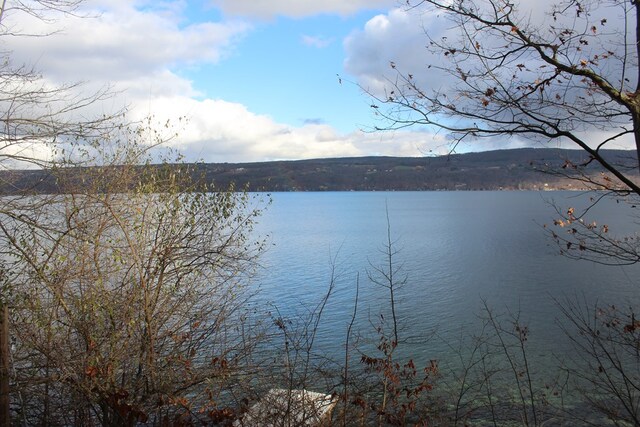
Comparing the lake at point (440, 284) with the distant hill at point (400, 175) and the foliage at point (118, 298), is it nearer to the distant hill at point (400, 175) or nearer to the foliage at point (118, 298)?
the foliage at point (118, 298)

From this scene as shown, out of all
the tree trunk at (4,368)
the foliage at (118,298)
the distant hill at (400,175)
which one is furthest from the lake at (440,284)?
the distant hill at (400,175)

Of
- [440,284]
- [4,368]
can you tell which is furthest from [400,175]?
[4,368]

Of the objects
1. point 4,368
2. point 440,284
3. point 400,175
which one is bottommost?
point 440,284

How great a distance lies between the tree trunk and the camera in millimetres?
6020

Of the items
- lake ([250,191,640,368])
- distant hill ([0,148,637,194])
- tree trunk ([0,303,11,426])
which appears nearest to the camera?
tree trunk ([0,303,11,426])

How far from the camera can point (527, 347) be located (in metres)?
15.7

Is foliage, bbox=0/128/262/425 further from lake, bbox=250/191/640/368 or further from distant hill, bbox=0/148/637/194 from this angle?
distant hill, bbox=0/148/637/194

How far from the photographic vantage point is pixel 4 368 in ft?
20.2

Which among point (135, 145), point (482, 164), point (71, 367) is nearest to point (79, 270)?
point (71, 367)

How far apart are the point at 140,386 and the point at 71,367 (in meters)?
1.36

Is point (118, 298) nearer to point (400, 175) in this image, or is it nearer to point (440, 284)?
point (440, 284)

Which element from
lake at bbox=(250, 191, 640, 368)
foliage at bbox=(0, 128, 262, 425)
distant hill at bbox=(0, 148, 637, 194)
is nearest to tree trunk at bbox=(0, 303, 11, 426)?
foliage at bbox=(0, 128, 262, 425)

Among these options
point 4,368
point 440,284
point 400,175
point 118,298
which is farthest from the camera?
point 400,175

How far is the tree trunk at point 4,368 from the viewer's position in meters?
6.02
